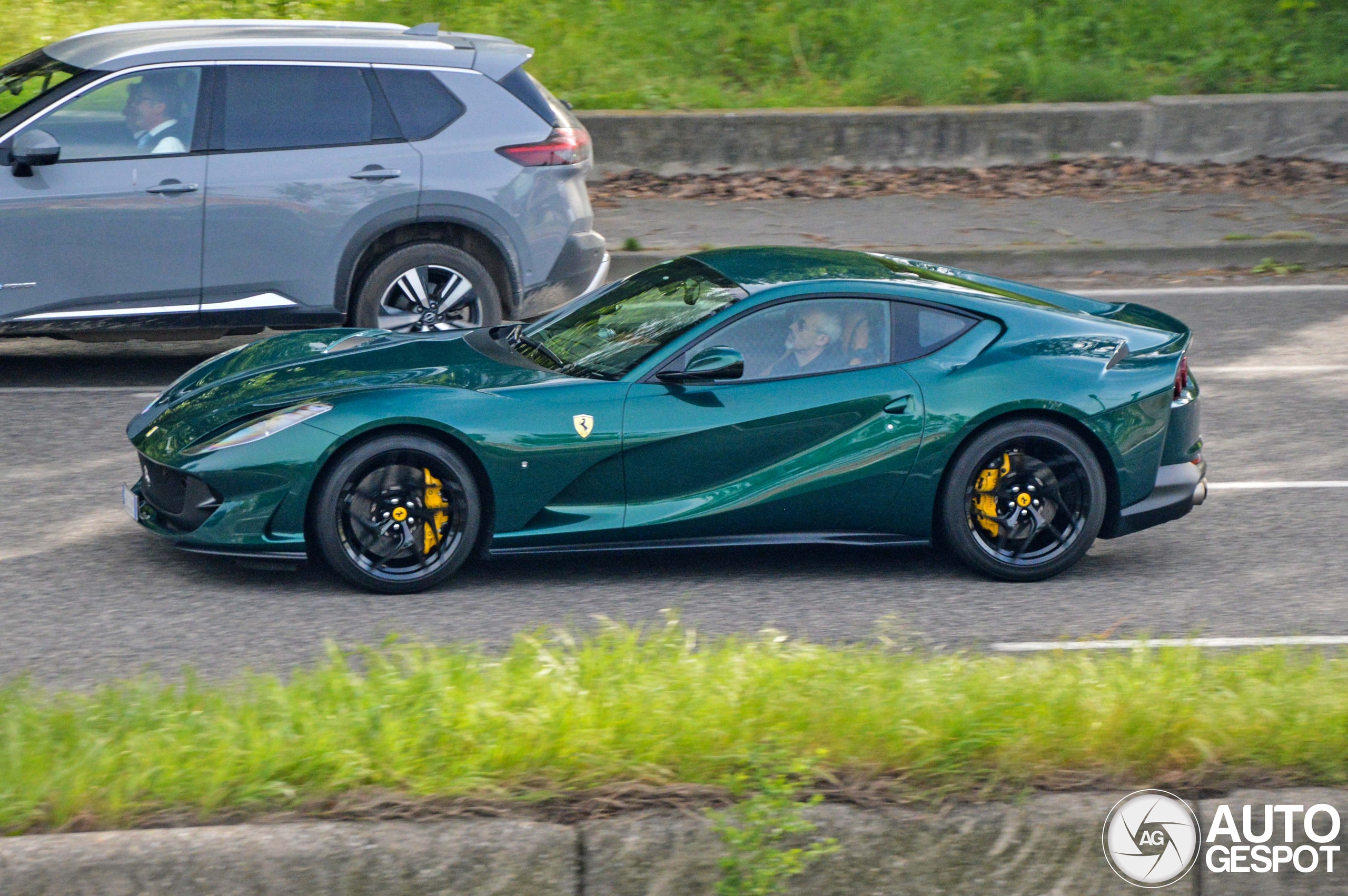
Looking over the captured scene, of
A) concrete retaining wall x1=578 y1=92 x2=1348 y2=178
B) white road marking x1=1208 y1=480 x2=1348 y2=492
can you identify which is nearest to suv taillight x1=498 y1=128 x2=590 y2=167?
white road marking x1=1208 y1=480 x2=1348 y2=492

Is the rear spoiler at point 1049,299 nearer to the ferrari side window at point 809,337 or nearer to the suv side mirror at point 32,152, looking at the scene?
the ferrari side window at point 809,337

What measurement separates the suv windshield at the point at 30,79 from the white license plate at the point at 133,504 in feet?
11.0

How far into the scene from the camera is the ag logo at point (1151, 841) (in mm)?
3797

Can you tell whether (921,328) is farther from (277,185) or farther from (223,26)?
(223,26)

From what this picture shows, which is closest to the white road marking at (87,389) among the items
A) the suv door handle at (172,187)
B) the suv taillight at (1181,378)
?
the suv door handle at (172,187)

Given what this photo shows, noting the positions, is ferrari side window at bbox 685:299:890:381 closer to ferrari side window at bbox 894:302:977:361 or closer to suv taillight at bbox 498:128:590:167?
ferrari side window at bbox 894:302:977:361

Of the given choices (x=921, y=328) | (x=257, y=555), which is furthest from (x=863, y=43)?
(x=257, y=555)

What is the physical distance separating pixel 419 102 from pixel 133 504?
3611mm

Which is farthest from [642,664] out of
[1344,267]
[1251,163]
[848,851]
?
[1251,163]

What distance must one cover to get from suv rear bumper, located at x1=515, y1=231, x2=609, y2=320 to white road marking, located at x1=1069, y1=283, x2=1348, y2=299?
13.1ft

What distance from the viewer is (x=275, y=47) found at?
8.90 meters

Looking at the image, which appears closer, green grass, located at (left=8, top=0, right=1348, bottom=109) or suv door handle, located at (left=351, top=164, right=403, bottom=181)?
suv door handle, located at (left=351, top=164, right=403, bottom=181)

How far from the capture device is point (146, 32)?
9.17 m

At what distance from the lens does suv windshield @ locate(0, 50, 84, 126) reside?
28.4 ft
